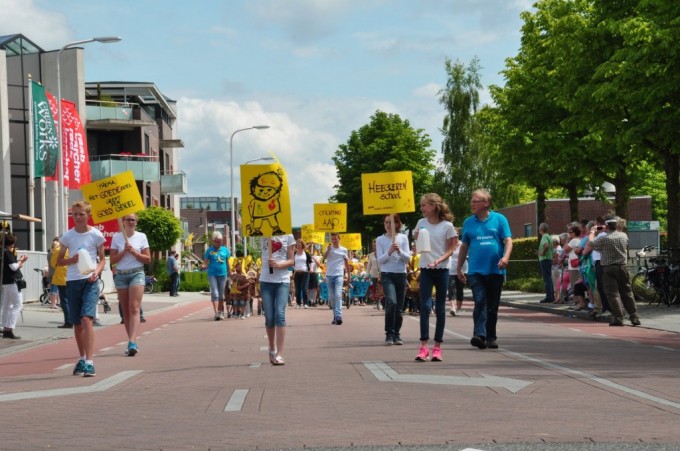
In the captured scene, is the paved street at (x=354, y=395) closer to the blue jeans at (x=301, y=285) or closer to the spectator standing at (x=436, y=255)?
the spectator standing at (x=436, y=255)

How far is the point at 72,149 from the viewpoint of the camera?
40125mm

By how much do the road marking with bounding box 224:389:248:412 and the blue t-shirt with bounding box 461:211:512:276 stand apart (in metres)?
4.86

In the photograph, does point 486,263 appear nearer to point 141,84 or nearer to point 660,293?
point 660,293

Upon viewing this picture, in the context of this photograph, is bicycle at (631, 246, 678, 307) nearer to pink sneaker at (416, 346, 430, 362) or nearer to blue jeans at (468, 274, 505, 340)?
blue jeans at (468, 274, 505, 340)

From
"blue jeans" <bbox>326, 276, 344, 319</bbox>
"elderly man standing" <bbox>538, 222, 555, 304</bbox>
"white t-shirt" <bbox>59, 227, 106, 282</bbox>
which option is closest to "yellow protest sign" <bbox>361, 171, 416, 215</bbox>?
"blue jeans" <bbox>326, 276, 344, 319</bbox>

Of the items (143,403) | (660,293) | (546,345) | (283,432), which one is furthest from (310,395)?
(660,293)

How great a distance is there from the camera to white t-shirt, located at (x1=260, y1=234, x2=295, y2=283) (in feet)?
42.4

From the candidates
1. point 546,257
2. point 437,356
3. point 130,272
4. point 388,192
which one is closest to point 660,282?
point 546,257

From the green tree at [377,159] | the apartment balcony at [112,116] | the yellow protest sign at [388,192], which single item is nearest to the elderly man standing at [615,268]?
the yellow protest sign at [388,192]

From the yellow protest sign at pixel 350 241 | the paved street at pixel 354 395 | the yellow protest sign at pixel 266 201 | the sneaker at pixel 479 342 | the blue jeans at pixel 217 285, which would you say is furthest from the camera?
the yellow protest sign at pixel 350 241

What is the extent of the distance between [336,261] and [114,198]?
887 centimetres

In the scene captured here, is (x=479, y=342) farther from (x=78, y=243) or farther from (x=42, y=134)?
(x=42, y=134)

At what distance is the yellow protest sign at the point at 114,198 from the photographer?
52.8 feet

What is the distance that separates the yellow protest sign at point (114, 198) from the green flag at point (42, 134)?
24000 millimetres
